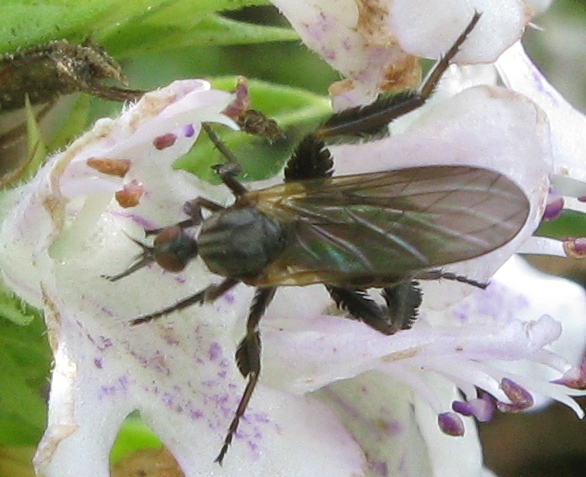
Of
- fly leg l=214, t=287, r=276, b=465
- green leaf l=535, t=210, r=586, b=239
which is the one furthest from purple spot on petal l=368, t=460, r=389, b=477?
green leaf l=535, t=210, r=586, b=239

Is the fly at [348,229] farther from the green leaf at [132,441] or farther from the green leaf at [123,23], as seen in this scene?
the green leaf at [132,441]

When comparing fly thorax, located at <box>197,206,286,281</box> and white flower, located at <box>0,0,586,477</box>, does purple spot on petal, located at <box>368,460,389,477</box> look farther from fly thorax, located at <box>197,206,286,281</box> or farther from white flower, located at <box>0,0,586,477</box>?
fly thorax, located at <box>197,206,286,281</box>

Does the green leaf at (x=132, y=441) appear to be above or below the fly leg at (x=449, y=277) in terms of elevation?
below

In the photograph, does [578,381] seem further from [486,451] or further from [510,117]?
[486,451]

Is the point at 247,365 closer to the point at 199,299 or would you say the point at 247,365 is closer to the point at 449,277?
A: the point at 199,299

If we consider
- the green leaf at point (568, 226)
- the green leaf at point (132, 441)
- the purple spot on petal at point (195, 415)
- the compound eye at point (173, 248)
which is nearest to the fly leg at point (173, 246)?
the compound eye at point (173, 248)

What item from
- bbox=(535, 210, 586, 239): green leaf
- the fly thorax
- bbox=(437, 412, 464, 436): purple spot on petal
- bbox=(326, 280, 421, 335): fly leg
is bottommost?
bbox=(535, 210, 586, 239): green leaf
